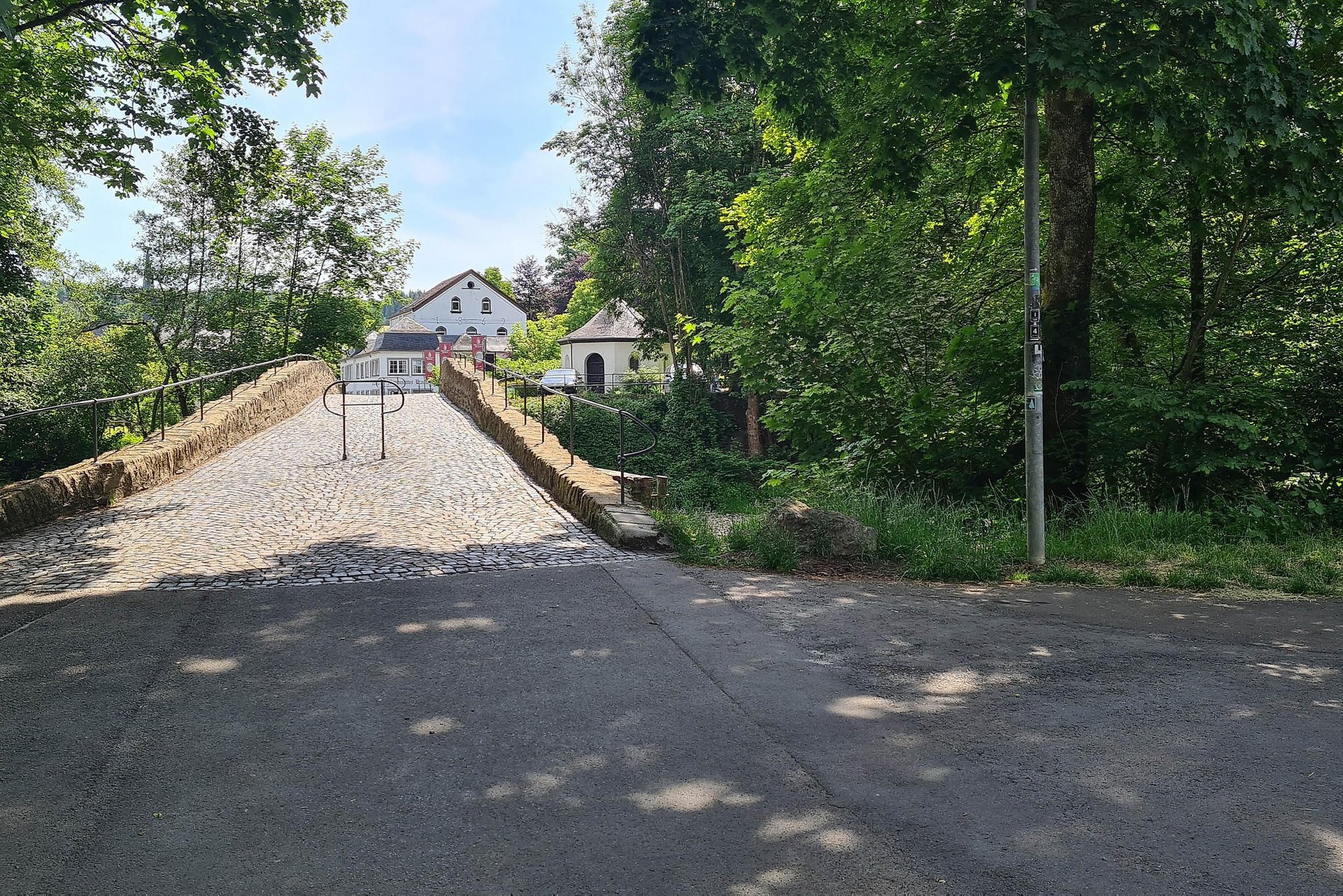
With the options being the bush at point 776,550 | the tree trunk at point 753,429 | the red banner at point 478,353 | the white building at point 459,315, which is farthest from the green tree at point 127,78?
the white building at point 459,315

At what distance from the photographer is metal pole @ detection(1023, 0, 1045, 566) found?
27.1 feet

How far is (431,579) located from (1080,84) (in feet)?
21.9

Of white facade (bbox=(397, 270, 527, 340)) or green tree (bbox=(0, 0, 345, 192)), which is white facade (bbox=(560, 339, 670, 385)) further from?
green tree (bbox=(0, 0, 345, 192))

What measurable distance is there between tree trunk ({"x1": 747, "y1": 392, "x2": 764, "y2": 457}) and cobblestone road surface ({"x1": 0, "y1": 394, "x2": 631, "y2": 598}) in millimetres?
20305

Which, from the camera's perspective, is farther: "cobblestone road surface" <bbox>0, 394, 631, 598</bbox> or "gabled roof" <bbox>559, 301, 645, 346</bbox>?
"gabled roof" <bbox>559, 301, 645, 346</bbox>

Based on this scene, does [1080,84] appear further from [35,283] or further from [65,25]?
[35,283]

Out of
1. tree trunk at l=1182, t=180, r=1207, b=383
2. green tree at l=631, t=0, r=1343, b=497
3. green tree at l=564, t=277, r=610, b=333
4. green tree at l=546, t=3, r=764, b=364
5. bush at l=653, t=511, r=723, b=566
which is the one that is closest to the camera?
green tree at l=631, t=0, r=1343, b=497

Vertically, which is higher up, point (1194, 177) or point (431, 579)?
point (1194, 177)

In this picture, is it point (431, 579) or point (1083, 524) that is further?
point (1083, 524)

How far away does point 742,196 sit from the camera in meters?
20.9

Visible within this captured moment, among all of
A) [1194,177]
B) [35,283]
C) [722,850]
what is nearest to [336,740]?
[722,850]

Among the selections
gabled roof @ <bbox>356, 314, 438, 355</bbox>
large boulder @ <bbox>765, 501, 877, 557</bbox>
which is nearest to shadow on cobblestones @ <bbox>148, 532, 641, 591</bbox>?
large boulder @ <bbox>765, 501, 877, 557</bbox>

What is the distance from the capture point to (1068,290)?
414 inches

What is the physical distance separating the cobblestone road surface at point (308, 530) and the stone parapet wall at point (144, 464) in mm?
213
